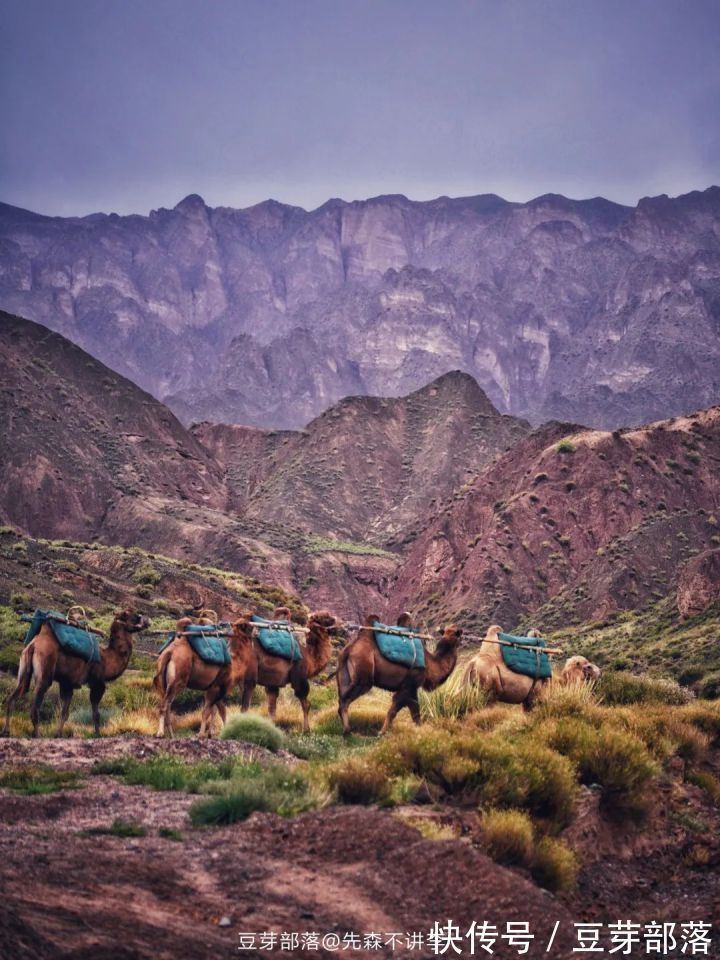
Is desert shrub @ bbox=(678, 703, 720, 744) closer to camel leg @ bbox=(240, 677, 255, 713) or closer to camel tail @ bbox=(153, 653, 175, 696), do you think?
camel leg @ bbox=(240, 677, 255, 713)

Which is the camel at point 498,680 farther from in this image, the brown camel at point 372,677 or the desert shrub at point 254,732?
the desert shrub at point 254,732

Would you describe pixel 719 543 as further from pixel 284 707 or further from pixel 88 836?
pixel 88 836

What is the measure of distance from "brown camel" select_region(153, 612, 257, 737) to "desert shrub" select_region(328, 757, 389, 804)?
20.9 ft

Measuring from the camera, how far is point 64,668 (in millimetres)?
21203

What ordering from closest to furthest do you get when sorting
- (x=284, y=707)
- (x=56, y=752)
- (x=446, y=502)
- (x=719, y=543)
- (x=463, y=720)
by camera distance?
(x=56, y=752) < (x=463, y=720) < (x=284, y=707) < (x=719, y=543) < (x=446, y=502)

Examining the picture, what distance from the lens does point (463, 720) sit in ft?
64.4

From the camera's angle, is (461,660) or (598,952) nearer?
(598,952)

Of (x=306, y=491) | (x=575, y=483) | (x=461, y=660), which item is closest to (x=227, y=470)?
(x=306, y=491)

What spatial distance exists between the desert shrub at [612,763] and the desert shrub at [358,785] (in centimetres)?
355

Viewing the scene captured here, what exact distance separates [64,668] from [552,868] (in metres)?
11.2

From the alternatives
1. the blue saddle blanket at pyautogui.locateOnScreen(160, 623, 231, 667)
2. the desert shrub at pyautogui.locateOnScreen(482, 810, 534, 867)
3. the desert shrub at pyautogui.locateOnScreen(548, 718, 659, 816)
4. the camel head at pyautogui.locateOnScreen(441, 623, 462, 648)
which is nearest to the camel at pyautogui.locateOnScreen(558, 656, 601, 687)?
the camel head at pyautogui.locateOnScreen(441, 623, 462, 648)

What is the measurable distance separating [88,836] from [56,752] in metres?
5.55

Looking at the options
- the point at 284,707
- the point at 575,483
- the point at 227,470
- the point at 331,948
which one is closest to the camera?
the point at 331,948

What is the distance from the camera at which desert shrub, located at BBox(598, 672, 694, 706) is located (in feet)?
79.6
